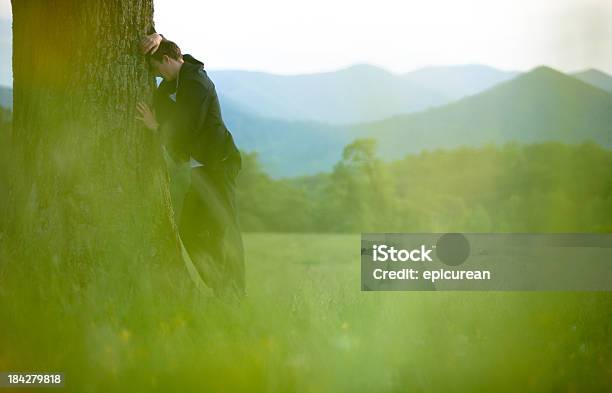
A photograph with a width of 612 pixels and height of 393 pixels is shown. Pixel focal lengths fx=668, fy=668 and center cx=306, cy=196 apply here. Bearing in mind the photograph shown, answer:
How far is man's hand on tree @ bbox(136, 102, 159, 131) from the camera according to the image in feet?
11.3

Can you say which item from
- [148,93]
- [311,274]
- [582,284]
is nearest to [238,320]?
[311,274]

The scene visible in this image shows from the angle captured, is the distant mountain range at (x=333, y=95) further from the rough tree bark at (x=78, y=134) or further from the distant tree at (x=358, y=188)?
the rough tree bark at (x=78, y=134)

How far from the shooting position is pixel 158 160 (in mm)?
3506

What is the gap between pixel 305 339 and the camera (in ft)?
10.3

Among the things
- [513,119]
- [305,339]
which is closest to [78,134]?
[305,339]

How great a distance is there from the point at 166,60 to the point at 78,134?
0.61m

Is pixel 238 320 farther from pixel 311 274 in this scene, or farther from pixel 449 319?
pixel 449 319

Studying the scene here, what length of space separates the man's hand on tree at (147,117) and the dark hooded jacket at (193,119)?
0.20ft

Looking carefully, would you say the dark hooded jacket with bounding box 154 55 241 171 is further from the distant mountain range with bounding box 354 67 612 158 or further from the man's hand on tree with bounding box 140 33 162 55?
the distant mountain range with bounding box 354 67 612 158

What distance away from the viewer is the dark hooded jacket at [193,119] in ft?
11.9

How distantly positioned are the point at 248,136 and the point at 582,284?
2.91 meters
